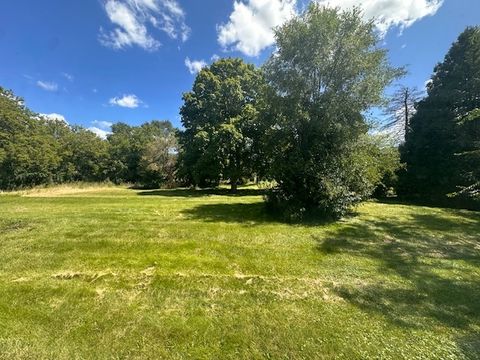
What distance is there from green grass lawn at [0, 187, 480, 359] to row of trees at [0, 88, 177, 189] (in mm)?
22614

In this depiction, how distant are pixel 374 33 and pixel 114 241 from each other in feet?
31.9

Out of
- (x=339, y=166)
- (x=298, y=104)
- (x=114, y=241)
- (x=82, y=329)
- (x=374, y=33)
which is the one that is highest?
(x=374, y=33)

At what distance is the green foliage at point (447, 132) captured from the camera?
16.0m

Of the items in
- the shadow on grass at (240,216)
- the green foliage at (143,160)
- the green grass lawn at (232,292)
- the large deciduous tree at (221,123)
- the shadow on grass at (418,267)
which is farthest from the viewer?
the green foliage at (143,160)

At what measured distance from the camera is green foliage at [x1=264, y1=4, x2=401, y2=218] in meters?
8.32

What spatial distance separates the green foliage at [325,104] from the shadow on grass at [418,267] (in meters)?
1.48

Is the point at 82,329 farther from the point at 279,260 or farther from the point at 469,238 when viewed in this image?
the point at 469,238

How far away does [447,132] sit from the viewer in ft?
54.9

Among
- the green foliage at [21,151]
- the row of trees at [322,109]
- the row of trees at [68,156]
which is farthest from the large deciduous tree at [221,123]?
the green foliage at [21,151]

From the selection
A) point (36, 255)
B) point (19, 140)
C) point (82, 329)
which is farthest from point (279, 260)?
point (19, 140)

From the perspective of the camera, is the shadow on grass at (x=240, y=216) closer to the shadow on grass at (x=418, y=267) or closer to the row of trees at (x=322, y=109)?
the row of trees at (x=322, y=109)

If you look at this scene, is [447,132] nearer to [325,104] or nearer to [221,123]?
[325,104]

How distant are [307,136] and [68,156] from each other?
36022 millimetres

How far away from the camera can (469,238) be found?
6844 millimetres
